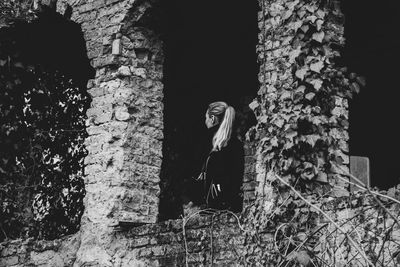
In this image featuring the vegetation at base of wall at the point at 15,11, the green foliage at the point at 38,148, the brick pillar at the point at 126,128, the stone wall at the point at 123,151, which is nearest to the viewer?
the stone wall at the point at 123,151

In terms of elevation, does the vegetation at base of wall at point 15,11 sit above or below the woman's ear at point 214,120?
above

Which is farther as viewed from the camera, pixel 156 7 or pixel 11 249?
pixel 11 249

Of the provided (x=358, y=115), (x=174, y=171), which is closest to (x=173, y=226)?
(x=174, y=171)

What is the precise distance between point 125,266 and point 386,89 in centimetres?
439

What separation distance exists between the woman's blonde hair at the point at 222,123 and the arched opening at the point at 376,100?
1625 millimetres

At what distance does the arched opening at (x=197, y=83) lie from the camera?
10.4 m

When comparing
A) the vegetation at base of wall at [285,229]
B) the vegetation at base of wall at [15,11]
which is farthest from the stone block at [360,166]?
the vegetation at base of wall at [15,11]

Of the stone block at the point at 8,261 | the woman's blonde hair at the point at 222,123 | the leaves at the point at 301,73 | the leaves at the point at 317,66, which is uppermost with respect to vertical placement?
the leaves at the point at 317,66

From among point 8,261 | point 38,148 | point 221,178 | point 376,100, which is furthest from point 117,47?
point 376,100

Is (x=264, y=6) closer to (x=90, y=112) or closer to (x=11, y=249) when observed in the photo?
(x=90, y=112)

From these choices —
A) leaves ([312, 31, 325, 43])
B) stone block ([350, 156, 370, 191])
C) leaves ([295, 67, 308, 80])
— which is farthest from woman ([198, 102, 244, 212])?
leaves ([312, 31, 325, 43])

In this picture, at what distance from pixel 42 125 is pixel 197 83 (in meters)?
1.98

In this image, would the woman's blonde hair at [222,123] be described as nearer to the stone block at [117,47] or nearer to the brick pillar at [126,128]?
the brick pillar at [126,128]

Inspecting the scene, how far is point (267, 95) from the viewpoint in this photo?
7164 millimetres
